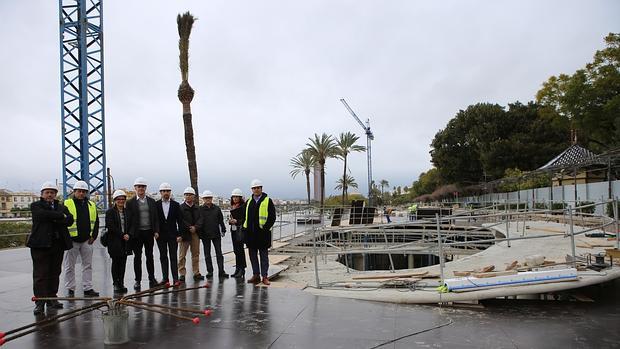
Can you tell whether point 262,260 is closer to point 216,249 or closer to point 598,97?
point 216,249

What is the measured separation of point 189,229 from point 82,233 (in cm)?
200

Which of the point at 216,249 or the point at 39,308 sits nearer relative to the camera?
the point at 39,308

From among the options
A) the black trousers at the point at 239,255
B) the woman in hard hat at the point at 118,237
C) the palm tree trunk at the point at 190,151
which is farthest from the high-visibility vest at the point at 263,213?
the palm tree trunk at the point at 190,151

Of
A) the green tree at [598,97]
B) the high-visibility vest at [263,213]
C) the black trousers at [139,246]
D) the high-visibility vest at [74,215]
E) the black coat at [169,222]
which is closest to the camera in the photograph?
the high-visibility vest at [74,215]

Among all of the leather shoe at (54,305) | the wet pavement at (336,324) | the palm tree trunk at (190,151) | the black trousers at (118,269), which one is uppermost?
the palm tree trunk at (190,151)

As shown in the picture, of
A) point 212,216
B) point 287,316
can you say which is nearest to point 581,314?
→ point 287,316

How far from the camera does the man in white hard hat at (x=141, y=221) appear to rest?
796 cm

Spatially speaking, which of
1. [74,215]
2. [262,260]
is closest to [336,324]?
[262,260]

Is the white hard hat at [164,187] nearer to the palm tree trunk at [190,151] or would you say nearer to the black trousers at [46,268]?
the black trousers at [46,268]

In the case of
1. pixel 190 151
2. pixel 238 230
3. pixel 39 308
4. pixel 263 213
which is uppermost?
pixel 190 151

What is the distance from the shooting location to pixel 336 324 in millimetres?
5617

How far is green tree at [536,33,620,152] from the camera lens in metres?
28.3

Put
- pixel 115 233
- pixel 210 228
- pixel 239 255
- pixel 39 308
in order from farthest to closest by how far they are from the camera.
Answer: pixel 239 255, pixel 210 228, pixel 115 233, pixel 39 308

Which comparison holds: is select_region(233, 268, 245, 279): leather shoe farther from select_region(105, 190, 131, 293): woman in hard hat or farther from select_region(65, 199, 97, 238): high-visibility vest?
select_region(65, 199, 97, 238): high-visibility vest
